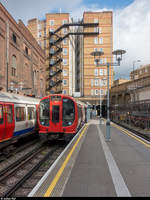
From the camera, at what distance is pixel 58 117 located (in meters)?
9.41

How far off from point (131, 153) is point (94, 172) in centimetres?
296

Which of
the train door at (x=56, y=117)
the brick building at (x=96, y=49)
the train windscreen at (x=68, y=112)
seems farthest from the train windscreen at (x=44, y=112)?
the brick building at (x=96, y=49)

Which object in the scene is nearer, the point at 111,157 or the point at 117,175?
the point at 117,175

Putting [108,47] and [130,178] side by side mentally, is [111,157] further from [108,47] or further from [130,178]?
[108,47]

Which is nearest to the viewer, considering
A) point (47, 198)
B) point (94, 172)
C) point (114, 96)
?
point (47, 198)

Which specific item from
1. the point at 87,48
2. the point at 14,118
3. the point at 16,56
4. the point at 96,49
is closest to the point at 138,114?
the point at 14,118

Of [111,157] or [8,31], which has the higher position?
[8,31]

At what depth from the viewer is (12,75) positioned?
20266 millimetres

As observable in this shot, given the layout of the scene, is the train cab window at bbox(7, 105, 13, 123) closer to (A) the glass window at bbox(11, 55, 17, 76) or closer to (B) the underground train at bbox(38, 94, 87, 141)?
(B) the underground train at bbox(38, 94, 87, 141)

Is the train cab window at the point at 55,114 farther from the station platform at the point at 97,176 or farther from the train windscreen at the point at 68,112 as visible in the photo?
the station platform at the point at 97,176

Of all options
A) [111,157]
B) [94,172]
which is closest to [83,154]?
[111,157]

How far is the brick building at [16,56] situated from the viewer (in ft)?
59.3

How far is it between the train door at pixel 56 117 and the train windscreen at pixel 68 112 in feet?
0.97

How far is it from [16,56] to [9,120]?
1584 cm
